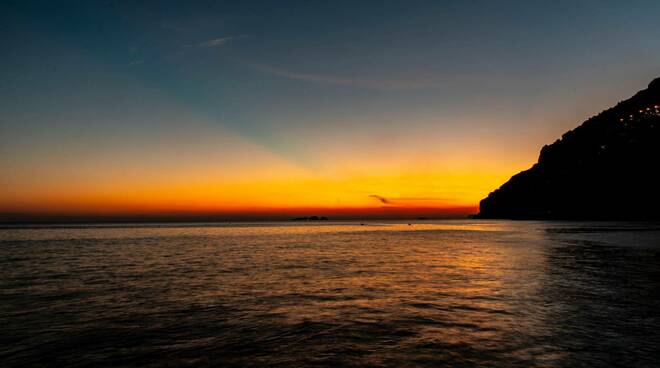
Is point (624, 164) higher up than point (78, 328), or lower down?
higher up

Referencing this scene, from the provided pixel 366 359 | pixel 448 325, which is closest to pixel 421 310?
pixel 448 325

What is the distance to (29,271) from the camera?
30.2 metres

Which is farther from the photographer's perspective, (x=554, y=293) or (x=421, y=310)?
(x=554, y=293)

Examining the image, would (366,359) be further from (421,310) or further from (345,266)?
(345,266)

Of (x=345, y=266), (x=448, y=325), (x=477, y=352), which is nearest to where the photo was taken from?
(x=477, y=352)

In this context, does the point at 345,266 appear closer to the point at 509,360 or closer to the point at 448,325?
the point at 448,325

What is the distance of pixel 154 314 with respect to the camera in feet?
52.7

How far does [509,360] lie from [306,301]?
1017 cm

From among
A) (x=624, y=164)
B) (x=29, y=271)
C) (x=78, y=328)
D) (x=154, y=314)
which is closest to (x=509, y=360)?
(x=154, y=314)

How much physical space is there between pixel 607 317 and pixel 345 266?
20.4 m

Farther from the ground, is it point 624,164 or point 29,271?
point 624,164

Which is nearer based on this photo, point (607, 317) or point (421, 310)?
point (607, 317)

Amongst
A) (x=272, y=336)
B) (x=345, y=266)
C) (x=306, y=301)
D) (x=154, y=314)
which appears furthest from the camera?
(x=345, y=266)

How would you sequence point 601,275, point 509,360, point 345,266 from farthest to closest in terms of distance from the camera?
point 345,266
point 601,275
point 509,360
